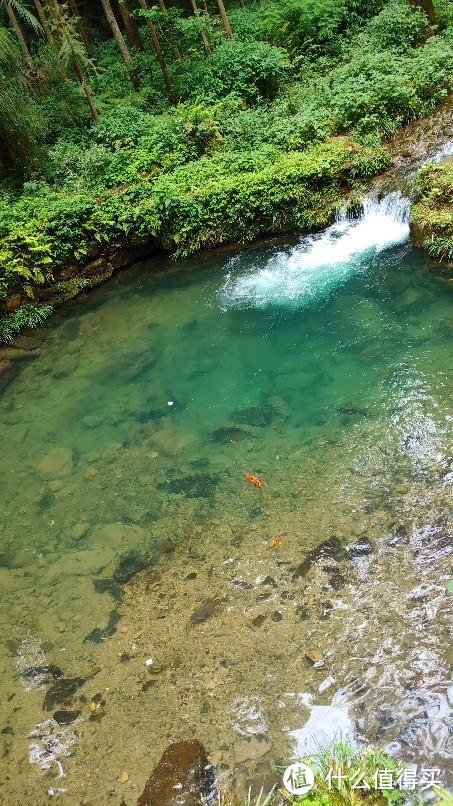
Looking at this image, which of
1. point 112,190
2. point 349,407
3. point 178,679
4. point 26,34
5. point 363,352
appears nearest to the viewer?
point 178,679

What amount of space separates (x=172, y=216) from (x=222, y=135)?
10.5ft

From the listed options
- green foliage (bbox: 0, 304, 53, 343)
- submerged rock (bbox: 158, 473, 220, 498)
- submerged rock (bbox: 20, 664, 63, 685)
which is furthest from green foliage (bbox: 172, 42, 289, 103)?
submerged rock (bbox: 20, 664, 63, 685)

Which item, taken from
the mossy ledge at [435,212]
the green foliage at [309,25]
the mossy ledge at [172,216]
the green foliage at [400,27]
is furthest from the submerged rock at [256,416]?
the green foliage at [309,25]

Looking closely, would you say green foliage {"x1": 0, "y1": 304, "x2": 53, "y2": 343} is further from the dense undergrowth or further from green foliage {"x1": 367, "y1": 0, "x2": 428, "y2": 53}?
green foliage {"x1": 367, "y1": 0, "x2": 428, "y2": 53}

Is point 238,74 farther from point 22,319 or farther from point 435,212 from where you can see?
point 22,319

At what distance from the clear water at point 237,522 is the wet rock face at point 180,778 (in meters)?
0.10

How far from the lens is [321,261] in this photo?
10.1 m

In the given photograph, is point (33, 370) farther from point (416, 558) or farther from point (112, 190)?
point (416, 558)

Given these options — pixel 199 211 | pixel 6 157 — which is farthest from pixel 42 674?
pixel 6 157

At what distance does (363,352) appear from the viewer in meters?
7.75

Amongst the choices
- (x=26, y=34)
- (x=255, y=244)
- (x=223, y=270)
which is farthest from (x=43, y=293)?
(x=26, y=34)

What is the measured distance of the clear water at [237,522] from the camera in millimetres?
4086

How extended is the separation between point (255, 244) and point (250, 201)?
34.8 inches

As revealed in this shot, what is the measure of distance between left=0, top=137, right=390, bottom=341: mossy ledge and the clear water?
105 cm
